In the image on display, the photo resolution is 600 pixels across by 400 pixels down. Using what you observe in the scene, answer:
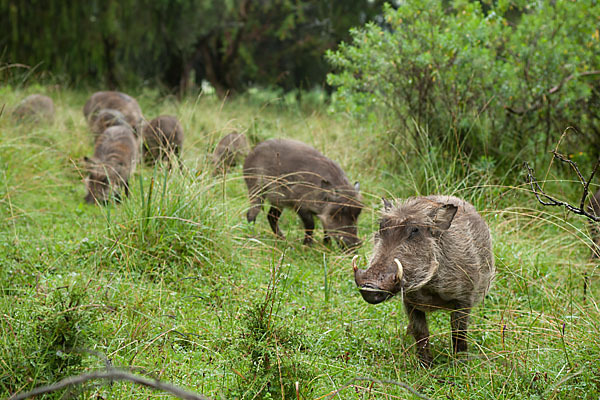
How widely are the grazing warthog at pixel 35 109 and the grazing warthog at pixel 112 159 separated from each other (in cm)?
151

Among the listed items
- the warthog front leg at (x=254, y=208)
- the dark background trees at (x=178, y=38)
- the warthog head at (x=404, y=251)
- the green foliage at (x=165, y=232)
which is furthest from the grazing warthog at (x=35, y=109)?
the warthog head at (x=404, y=251)

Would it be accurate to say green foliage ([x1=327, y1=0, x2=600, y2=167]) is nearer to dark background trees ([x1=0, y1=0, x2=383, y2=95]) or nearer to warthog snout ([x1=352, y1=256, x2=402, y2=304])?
dark background trees ([x1=0, y1=0, x2=383, y2=95])

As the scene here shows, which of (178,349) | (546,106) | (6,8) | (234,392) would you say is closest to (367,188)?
(546,106)

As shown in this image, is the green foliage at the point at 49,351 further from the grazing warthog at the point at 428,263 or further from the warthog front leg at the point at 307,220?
the warthog front leg at the point at 307,220

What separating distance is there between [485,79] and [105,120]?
19.1ft

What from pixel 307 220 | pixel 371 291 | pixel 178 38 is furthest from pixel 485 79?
pixel 178 38

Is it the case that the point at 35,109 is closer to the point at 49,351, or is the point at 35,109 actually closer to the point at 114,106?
the point at 114,106

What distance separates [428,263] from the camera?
10.8 feet

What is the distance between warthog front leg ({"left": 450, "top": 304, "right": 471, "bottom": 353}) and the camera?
3545 mm

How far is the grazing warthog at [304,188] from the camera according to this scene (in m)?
5.89

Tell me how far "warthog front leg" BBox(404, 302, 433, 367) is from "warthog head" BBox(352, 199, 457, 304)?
1.22ft

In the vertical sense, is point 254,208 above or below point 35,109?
above

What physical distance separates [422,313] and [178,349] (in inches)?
57.1

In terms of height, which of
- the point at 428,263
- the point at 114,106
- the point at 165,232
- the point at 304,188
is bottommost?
the point at 114,106
